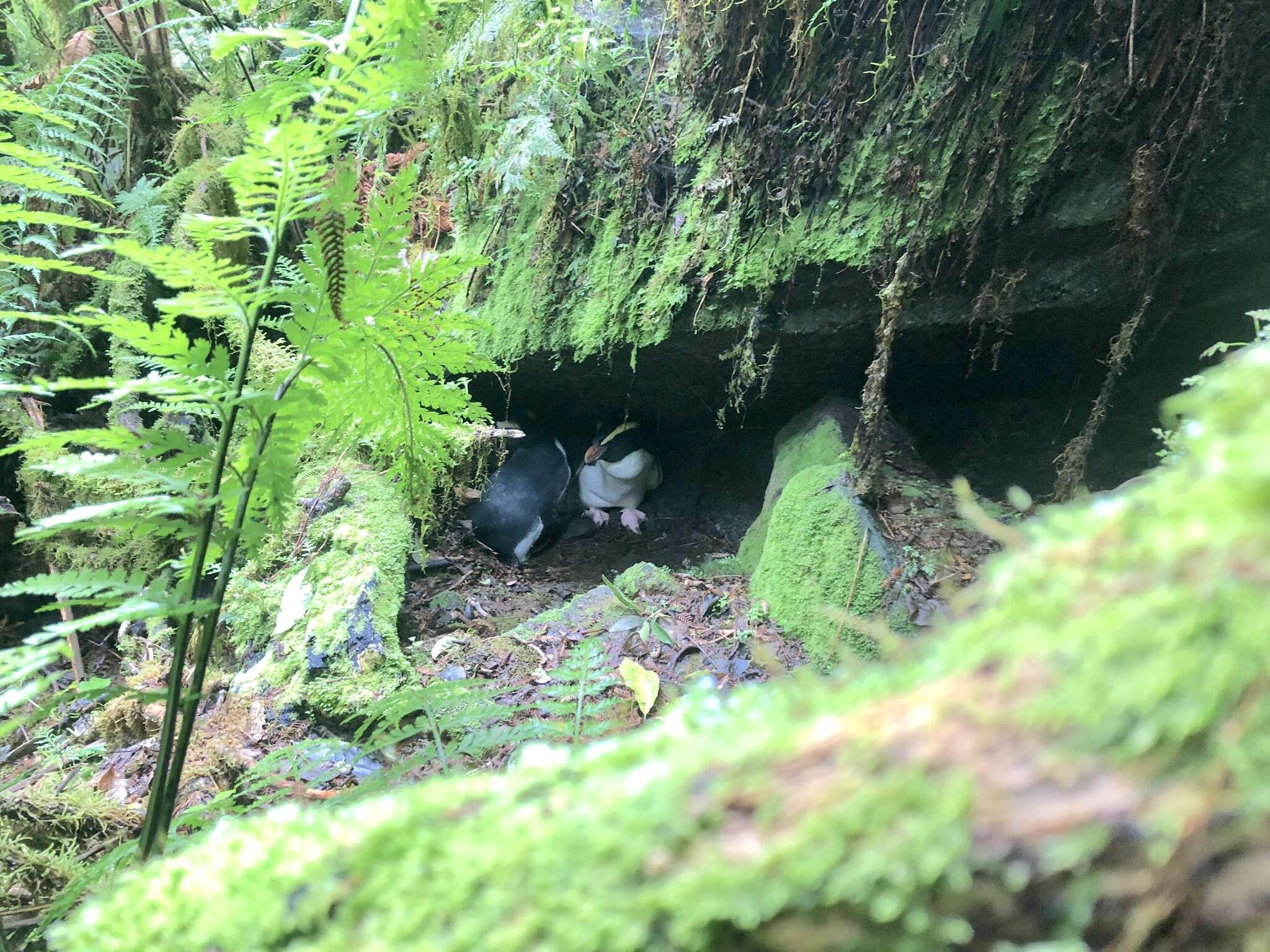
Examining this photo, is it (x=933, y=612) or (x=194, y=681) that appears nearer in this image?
(x=194, y=681)

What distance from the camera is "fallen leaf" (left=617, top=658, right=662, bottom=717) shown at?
2074mm

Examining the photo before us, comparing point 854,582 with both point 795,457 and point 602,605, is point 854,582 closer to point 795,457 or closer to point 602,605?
point 795,457

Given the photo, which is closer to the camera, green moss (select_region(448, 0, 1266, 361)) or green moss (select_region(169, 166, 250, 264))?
green moss (select_region(448, 0, 1266, 361))

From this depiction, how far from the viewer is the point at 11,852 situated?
1421 mm

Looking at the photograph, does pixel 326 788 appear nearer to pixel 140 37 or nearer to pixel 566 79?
pixel 566 79

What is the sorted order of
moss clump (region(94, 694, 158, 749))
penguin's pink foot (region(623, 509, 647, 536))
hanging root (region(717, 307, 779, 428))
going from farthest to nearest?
penguin's pink foot (region(623, 509, 647, 536)) → hanging root (region(717, 307, 779, 428)) → moss clump (region(94, 694, 158, 749))

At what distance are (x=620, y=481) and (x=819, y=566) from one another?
2.04 meters

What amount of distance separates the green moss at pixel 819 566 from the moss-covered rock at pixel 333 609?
4.76 ft

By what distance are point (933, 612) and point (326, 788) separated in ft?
6.41

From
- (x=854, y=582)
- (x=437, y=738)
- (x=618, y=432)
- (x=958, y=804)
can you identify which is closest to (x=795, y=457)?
(x=854, y=582)

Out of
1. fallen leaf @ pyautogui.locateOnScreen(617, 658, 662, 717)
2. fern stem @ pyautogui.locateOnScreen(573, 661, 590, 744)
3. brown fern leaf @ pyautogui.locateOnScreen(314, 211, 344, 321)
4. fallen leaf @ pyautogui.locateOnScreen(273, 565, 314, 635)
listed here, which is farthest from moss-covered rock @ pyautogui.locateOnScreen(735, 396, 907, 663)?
fallen leaf @ pyautogui.locateOnScreen(273, 565, 314, 635)

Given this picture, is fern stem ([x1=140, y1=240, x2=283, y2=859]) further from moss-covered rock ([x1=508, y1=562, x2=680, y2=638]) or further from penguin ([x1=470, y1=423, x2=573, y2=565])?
penguin ([x1=470, y1=423, x2=573, y2=565])

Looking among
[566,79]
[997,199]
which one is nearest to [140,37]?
[566,79]

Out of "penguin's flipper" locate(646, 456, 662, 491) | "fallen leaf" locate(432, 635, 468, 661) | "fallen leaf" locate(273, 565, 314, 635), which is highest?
"penguin's flipper" locate(646, 456, 662, 491)
